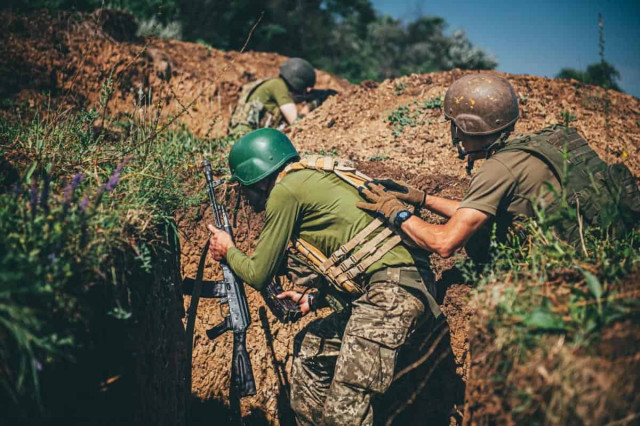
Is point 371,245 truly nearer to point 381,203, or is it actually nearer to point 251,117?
point 381,203

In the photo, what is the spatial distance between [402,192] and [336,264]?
72 cm

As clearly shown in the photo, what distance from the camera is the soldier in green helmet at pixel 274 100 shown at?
6.75 meters

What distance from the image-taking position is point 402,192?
10.0ft

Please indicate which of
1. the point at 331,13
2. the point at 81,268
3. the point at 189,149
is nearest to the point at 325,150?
the point at 189,149

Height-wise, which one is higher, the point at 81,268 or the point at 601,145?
the point at 601,145

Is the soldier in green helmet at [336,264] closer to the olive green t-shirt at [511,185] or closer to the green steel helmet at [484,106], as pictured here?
the olive green t-shirt at [511,185]

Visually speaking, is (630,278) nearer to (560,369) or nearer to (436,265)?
(560,369)

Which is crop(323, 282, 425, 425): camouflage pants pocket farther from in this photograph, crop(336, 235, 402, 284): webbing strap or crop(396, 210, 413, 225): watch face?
crop(396, 210, 413, 225): watch face

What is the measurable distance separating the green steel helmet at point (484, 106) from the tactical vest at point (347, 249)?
82 centimetres

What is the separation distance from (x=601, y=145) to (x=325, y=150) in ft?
10.7

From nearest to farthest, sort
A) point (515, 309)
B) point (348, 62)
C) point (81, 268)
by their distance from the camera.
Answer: point (515, 309) < point (81, 268) < point (348, 62)

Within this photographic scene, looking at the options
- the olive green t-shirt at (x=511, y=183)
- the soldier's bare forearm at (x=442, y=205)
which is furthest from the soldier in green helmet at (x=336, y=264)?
the olive green t-shirt at (x=511, y=183)

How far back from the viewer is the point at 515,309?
192cm

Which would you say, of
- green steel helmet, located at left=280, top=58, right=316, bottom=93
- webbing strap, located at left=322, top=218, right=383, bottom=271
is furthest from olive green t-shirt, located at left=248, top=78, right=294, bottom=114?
webbing strap, located at left=322, top=218, right=383, bottom=271
